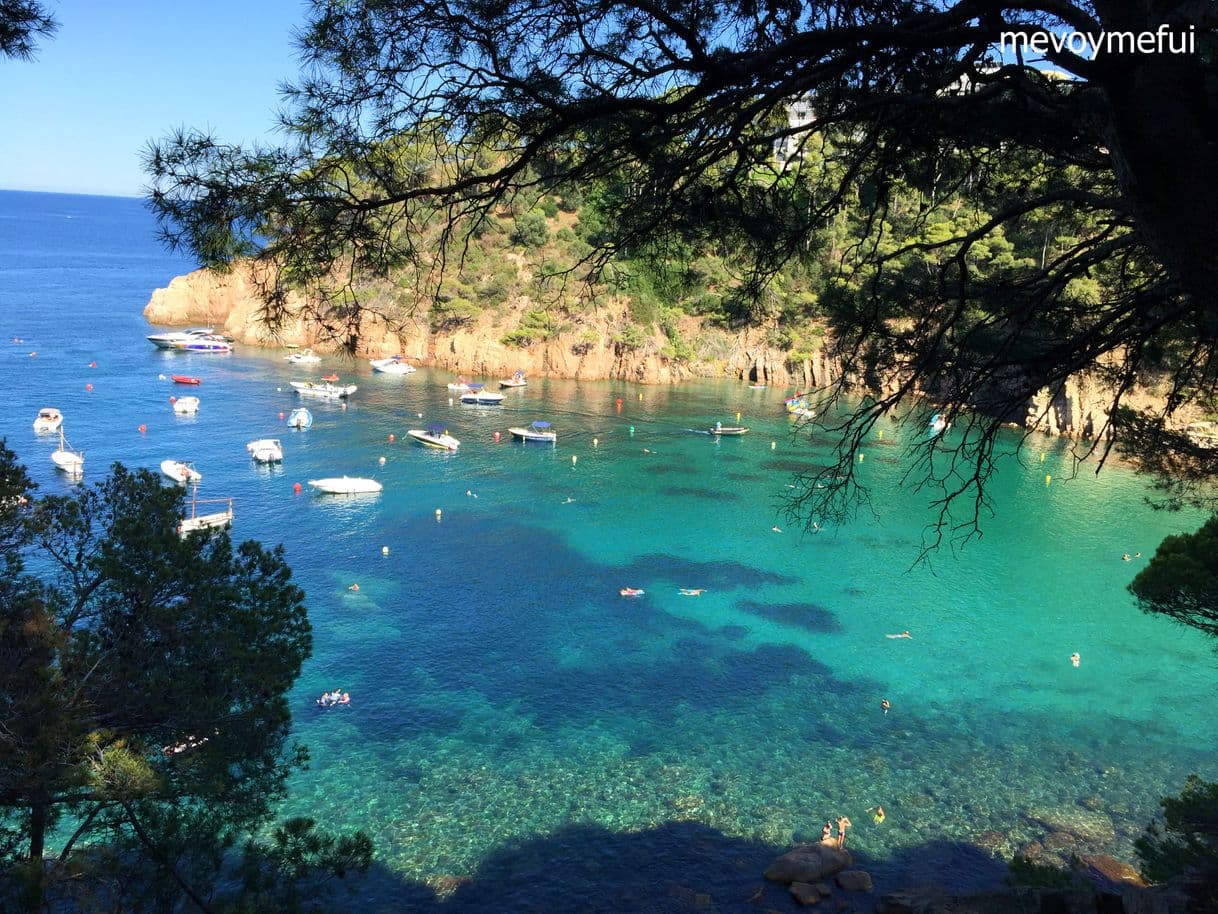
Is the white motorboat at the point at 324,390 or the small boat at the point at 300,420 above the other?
the white motorboat at the point at 324,390

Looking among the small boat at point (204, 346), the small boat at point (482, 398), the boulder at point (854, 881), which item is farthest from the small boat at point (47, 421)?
the boulder at point (854, 881)

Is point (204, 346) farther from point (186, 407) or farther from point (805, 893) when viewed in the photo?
point (805, 893)

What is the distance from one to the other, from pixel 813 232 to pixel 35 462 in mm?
32166

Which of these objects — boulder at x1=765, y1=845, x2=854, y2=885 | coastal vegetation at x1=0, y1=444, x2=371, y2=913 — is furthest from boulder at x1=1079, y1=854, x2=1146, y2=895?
coastal vegetation at x1=0, y1=444, x2=371, y2=913

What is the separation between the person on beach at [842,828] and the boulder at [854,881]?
2.70ft

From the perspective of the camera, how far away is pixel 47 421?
3338 cm

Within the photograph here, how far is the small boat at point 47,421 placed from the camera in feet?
108

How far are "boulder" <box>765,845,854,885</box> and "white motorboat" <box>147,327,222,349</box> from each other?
171ft

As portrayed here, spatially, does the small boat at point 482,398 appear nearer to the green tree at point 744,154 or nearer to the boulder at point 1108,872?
the boulder at point 1108,872

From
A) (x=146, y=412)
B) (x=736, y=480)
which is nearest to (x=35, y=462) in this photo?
(x=146, y=412)

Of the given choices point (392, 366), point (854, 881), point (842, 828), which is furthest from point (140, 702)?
point (392, 366)

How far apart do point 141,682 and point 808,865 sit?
1026cm

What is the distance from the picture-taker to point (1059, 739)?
1675 cm

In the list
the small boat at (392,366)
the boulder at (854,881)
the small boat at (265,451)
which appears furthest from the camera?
the small boat at (392,366)
